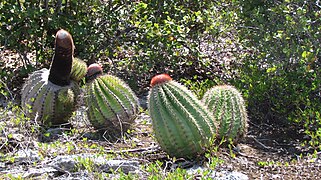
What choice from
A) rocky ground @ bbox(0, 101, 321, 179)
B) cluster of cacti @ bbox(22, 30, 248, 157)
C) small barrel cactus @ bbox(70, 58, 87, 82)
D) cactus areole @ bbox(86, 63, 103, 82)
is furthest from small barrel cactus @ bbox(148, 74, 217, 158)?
small barrel cactus @ bbox(70, 58, 87, 82)

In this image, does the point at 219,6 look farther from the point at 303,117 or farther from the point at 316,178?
the point at 316,178

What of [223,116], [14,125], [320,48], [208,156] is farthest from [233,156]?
[14,125]

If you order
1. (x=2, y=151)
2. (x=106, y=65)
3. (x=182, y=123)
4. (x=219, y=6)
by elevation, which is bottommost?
(x=2, y=151)

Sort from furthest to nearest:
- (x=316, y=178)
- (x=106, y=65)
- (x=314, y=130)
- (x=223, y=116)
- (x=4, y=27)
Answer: (x=106, y=65), (x=4, y=27), (x=314, y=130), (x=223, y=116), (x=316, y=178)

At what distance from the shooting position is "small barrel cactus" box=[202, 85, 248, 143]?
14.5ft

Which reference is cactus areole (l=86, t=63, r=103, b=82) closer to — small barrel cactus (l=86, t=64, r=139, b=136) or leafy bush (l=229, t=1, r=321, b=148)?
small barrel cactus (l=86, t=64, r=139, b=136)

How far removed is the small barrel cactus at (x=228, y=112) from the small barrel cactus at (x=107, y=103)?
723 millimetres

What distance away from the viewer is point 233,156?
4016 millimetres

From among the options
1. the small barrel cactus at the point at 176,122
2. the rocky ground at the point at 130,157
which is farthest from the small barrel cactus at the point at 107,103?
the small barrel cactus at the point at 176,122

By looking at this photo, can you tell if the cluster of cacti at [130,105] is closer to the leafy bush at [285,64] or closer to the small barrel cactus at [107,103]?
the small barrel cactus at [107,103]

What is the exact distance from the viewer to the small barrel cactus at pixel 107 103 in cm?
479

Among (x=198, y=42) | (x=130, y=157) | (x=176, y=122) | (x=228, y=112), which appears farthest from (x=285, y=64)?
(x=130, y=157)

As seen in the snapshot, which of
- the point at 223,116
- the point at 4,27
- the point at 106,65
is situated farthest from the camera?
the point at 106,65

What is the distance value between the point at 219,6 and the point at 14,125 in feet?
8.98
